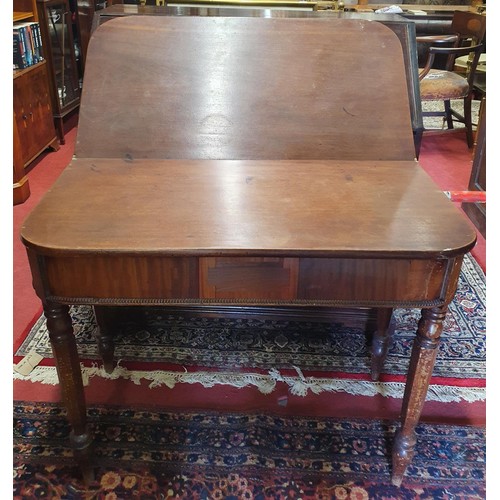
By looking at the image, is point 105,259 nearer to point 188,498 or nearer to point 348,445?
point 188,498

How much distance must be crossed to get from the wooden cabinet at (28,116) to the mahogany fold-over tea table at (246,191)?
168 cm

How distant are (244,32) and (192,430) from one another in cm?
120

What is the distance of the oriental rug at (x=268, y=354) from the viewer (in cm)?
176

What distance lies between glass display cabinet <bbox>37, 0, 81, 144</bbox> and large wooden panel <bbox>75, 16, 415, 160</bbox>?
7.37ft

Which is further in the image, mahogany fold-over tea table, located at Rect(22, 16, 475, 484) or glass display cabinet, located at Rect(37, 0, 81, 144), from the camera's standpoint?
glass display cabinet, located at Rect(37, 0, 81, 144)

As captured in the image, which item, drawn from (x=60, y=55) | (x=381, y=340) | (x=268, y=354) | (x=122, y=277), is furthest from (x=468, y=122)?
(x=122, y=277)

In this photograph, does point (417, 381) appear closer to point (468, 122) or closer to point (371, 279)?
point (371, 279)

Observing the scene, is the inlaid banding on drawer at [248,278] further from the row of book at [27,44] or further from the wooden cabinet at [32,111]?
the row of book at [27,44]

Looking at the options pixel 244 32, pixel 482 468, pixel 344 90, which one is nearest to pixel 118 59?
pixel 244 32

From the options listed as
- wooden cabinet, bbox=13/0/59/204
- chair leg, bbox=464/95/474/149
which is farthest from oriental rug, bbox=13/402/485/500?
chair leg, bbox=464/95/474/149

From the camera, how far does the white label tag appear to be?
178cm

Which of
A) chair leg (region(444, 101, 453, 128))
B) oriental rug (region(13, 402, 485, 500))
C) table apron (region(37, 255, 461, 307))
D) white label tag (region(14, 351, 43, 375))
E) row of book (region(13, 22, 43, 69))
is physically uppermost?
row of book (region(13, 22, 43, 69))

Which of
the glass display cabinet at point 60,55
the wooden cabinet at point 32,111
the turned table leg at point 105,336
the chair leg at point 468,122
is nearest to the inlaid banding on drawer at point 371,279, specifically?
→ the turned table leg at point 105,336

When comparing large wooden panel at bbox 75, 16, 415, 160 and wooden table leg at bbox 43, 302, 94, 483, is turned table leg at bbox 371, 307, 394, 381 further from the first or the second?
wooden table leg at bbox 43, 302, 94, 483
